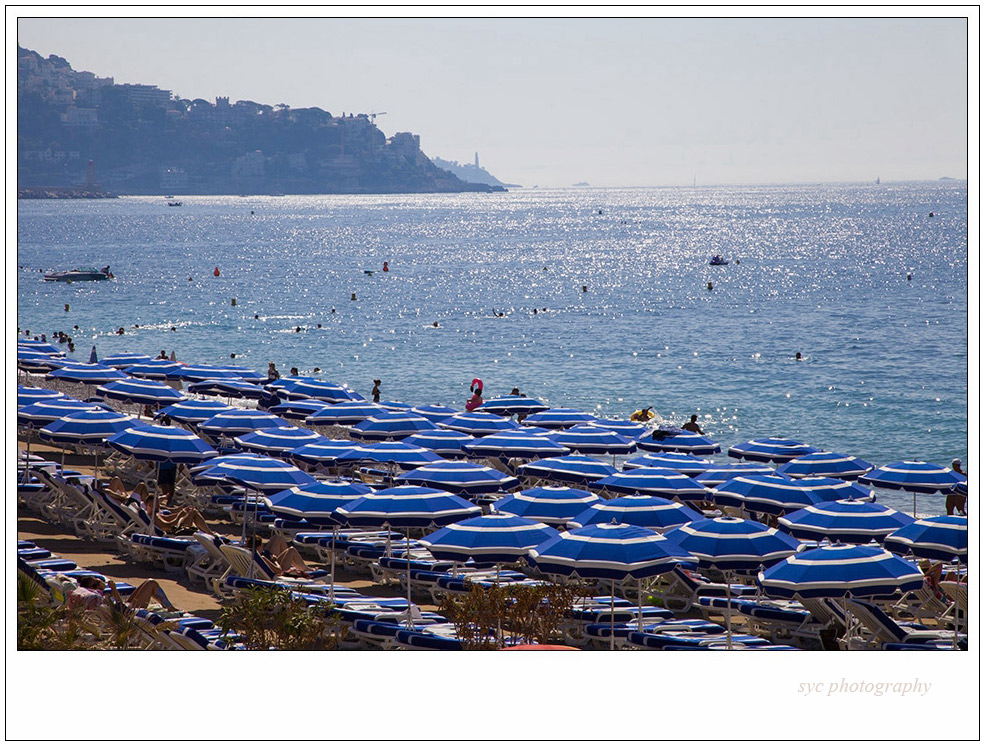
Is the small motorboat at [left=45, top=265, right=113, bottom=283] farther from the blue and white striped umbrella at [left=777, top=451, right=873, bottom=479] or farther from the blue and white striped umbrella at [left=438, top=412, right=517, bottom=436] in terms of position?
the blue and white striped umbrella at [left=777, top=451, right=873, bottom=479]

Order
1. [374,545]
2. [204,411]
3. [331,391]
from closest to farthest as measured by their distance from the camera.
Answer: [374,545] < [204,411] < [331,391]

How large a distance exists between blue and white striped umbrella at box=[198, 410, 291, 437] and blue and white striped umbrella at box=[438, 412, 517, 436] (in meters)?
3.50

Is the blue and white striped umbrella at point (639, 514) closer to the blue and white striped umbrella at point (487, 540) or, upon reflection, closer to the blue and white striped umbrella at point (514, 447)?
the blue and white striped umbrella at point (487, 540)

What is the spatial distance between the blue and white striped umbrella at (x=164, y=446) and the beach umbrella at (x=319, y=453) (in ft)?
5.63

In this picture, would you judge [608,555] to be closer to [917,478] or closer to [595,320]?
[917,478]

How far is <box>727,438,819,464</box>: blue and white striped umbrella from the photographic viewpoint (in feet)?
74.1

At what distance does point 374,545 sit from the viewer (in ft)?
56.1

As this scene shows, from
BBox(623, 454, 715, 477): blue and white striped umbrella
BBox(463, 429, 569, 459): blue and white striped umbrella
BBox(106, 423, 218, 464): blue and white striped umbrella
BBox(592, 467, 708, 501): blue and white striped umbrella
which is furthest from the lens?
BBox(463, 429, 569, 459): blue and white striped umbrella

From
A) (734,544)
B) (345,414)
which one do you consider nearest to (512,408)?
(345,414)

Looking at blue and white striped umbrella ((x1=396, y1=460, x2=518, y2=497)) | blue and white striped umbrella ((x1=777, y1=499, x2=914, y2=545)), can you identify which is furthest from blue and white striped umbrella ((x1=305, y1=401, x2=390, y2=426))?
blue and white striped umbrella ((x1=777, y1=499, x2=914, y2=545))

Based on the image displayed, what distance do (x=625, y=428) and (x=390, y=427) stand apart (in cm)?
499
